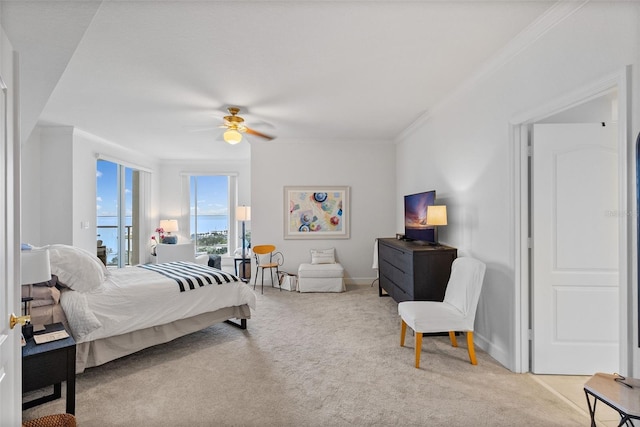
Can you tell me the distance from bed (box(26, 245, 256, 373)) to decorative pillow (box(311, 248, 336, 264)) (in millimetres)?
2422

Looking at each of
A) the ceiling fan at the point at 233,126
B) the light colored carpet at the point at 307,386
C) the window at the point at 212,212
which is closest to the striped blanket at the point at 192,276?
the light colored carpet at the point at 307,386

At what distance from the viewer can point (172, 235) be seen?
7.80 meters

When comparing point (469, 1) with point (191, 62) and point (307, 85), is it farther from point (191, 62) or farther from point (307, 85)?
point (191, 62)

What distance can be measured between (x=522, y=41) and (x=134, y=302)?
382 centimetres

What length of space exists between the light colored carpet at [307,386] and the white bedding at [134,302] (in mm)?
349

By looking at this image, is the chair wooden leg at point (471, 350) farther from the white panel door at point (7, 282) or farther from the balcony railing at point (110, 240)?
the balcony railing at point (110, 240)

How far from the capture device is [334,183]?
619cm

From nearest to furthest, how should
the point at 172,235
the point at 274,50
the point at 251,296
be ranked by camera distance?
the point at 274,50 → the point at 251,296 → the point at 172,235

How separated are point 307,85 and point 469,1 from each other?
1718mm

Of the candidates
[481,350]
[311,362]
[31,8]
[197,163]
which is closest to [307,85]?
[31,8]

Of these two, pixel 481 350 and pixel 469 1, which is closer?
pixel 469 1

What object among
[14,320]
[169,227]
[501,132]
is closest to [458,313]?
[501,132]

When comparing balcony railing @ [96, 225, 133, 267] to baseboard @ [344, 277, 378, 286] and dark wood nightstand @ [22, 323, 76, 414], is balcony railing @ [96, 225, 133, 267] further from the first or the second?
dark wood nightstand @ [22, 323, 76, 414]

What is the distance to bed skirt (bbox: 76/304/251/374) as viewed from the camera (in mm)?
2684
